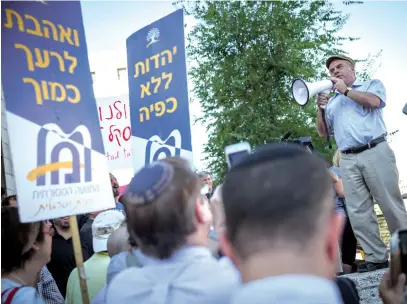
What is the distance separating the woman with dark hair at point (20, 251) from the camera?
2.41 meters

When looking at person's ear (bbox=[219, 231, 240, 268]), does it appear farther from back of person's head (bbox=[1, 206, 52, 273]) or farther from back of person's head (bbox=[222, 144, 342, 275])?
back of person's head (bbox=[1, 206, 52, 273])

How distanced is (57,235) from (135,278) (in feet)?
9.96

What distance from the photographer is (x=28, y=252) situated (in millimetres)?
2484

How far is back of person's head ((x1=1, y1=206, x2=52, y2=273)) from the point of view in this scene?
2.42 m

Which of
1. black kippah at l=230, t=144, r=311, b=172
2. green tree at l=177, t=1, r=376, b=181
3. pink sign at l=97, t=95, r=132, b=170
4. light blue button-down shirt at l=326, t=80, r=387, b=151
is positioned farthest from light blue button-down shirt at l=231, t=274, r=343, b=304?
green tree at l=177, t=1, r=376, b=181

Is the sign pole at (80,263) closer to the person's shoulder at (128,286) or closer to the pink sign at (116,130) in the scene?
the person's shoulder at (128,286)

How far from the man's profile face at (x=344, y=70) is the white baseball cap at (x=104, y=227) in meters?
2.19

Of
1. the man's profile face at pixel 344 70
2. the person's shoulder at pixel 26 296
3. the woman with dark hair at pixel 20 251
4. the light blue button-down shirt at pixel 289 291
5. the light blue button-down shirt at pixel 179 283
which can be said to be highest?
the man's profile face at pixel 344 70

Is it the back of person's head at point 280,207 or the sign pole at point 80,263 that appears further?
the sign pole at point 80,263

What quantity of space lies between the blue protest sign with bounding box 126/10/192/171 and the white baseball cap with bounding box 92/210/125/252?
0.74 m

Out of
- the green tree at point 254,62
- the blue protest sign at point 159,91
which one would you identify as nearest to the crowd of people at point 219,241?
the blue protest sign at point 159,91

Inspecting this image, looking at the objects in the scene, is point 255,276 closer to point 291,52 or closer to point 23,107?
point 23,107

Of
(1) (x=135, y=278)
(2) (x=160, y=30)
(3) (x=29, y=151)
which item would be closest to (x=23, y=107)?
(3) (x=29, y=151)

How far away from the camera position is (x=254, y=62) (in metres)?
19.1
